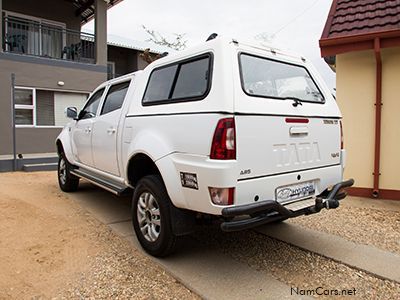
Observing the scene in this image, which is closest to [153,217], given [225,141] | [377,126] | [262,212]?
[262,212]

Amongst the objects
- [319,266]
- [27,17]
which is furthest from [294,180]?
[27,17]

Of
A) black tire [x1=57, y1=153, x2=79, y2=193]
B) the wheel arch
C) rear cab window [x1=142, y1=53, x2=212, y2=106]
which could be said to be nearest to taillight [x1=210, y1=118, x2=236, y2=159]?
rear cab window [x1=142, y1=53, x2=212, y2=106]

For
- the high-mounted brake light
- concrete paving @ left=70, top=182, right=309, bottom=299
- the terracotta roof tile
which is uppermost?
the terracotta roof tile

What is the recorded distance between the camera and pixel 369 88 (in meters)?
6.55

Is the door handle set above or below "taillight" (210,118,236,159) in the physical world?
above

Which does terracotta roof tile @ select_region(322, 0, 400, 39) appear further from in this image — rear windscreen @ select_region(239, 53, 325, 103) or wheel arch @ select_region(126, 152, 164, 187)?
wheel arch @ select_region(126, 152, 164, 187)

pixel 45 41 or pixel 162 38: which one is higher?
pixel 162 38

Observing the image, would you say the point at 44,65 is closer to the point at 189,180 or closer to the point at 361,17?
the point at 361,17

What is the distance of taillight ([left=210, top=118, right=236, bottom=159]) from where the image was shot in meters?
2.82

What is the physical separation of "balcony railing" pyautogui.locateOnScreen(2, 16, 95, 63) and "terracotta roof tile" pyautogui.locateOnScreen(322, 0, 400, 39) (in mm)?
9325

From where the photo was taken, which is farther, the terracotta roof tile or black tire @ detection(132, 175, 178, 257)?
the terracotta roof tile

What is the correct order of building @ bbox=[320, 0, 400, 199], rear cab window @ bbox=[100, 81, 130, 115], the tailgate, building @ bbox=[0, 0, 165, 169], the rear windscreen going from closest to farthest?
the tailgate → the rear windscreen → rear cab window @ bbox=[100, 81, 130, 115] → building @ bbox=[320, 0, 400, 199] → building @ bbox=[0, 0, 165, 169]

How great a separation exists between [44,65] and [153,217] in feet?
32.3

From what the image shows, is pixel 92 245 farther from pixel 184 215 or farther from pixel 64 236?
pixel 184 215
